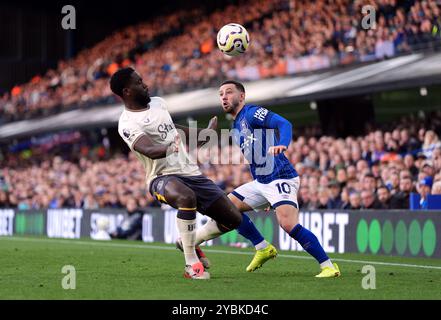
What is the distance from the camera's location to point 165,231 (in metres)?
21.5

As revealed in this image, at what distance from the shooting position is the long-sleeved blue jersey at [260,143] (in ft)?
34.7

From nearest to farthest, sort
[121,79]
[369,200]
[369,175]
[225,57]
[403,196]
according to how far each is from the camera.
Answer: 1. [121,79]
2. [403,196]
3. [369,200]
4. [369,175]
5. [225,57]

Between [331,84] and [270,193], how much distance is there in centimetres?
1138

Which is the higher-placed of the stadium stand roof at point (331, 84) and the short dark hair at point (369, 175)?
the stadium stand roof at point (331, 84)

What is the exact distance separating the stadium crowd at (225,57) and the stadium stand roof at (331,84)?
277 mm

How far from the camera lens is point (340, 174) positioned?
18.3m

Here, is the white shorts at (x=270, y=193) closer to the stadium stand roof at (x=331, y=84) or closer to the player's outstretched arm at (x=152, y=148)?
the player's outstretched arm at (x=152, y=148)

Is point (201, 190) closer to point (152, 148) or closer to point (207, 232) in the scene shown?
point (207, 232)

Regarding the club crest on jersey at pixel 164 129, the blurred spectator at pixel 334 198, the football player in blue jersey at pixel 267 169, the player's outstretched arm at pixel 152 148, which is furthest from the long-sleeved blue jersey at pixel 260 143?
the blurred spectator at pixel 334 198

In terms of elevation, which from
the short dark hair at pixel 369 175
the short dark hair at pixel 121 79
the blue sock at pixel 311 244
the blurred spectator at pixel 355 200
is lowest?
the blue sock at pixel 311 244

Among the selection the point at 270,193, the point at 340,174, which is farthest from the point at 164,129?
the point at 340,174

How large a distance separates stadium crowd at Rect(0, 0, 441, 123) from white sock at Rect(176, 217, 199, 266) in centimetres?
1068

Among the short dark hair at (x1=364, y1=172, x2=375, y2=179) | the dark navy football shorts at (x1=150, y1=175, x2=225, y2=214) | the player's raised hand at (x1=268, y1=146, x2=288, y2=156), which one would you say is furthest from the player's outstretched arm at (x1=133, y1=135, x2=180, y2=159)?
the short dark hair at (x1=364, y1=172, x2=375, y2=179)

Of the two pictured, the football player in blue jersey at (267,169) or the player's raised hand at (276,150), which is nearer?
the player's raised hand at (276,150)
